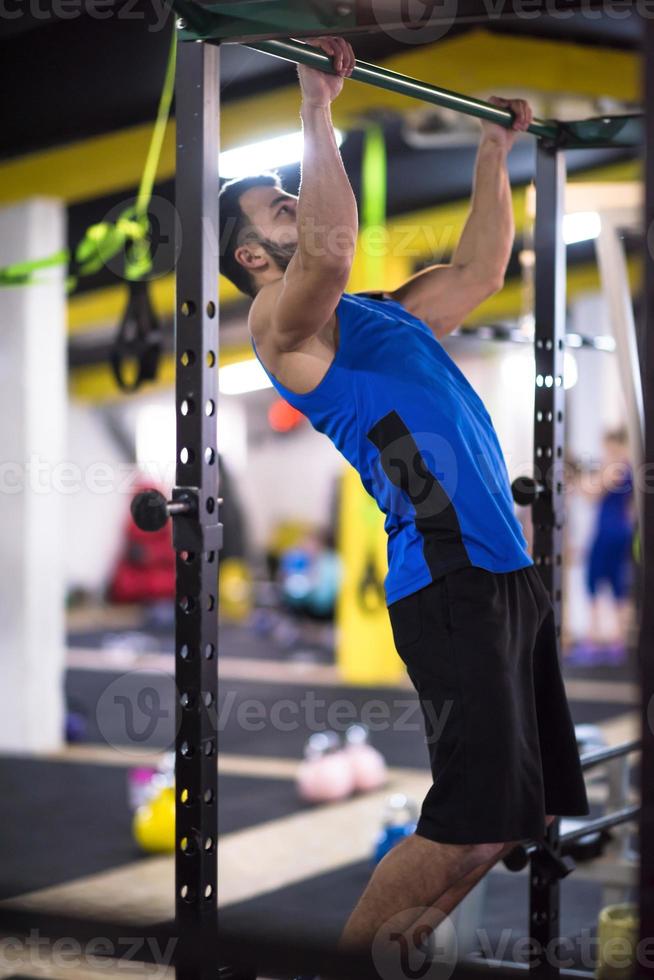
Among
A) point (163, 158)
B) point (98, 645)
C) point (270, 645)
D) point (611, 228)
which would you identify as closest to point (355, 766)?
point (611, 228)

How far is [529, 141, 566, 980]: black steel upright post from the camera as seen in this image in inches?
102

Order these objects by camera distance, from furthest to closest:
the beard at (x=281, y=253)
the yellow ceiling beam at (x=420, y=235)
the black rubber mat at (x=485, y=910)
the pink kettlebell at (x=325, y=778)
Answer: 1. the yellow ceiling beam at (x=420, y=235)
2. the pink kettlebell at (x=325, y=778)
3. the black rubber mat at (x=485, y=910)
4. the beard at (x=281, y=253)

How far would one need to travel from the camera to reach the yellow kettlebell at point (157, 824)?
4.10 meters

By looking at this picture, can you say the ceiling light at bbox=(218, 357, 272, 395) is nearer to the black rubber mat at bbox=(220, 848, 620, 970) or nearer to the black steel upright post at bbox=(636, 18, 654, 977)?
the black rubber mat at bbox=(220, 848, 620, 970)

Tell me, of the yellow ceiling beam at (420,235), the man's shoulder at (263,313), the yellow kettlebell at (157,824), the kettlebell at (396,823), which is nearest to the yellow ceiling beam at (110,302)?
the yellow ceiling beam at (420,235)

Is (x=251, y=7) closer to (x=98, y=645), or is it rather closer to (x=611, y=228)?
(x=611, y=228)

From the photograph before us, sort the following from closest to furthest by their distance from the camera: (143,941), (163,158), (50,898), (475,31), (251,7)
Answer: (143,941)
(251,7)
(50,898)
(475,31)
(163,158)

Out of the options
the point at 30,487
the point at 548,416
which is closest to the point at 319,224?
the point at 548,416

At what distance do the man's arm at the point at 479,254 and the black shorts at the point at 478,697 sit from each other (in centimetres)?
64

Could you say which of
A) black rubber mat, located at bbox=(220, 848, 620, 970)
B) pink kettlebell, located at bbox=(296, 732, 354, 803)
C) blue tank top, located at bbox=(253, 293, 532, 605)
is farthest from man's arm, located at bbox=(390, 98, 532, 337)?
pink kettlebell, located at bbox=(296, 732, 354, 803)

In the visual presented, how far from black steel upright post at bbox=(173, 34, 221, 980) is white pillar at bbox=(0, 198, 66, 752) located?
12.5 ft

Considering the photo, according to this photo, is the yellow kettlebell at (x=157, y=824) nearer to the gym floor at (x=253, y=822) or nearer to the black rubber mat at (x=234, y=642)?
the gym floor at (x=253, y=822)

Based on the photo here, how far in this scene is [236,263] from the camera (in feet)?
7.23

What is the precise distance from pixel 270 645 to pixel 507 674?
8.53 metres
